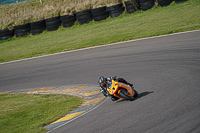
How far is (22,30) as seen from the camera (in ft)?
89.3

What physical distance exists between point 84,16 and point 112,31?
16.6 feet

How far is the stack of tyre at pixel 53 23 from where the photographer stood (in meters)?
25.9

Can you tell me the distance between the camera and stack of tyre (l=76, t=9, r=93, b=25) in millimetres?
24906

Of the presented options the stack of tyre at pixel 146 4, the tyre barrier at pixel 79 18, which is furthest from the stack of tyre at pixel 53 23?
the stack of tyre at pixel 146 4

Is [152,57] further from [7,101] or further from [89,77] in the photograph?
[7,101]

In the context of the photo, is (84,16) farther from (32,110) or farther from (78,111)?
(78,111)

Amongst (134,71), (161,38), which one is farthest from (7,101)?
(161,38)

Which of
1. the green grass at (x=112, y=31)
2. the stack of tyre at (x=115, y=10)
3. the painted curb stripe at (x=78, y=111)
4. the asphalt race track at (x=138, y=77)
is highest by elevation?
the stack of tyre at (x=115, y=10)

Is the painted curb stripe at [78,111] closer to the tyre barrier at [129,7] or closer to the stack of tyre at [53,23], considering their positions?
the tyre barrier at [129,7]

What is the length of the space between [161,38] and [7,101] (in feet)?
27.0

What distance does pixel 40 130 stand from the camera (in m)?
7.80

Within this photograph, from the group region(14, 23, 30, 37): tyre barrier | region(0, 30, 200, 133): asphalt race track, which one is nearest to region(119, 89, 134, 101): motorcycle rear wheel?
region(0, 30, 200, 133): asphalt race track

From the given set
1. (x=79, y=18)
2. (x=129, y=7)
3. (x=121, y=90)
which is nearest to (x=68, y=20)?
(x=79, y=18)

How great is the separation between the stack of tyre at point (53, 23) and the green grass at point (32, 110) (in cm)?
1492
